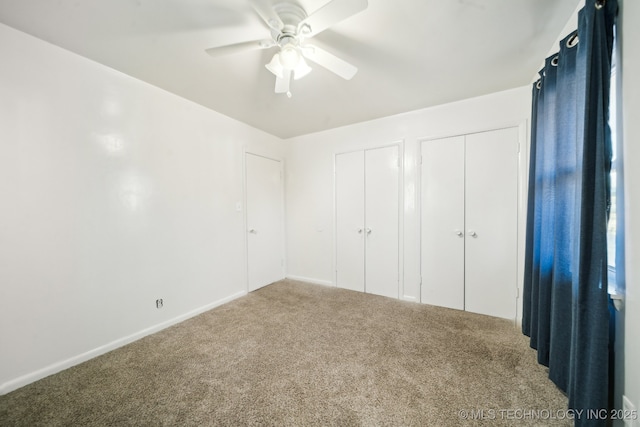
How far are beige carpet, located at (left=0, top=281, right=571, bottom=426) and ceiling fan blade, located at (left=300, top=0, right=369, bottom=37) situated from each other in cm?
220

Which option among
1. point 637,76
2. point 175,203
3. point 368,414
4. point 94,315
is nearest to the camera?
point 637,76

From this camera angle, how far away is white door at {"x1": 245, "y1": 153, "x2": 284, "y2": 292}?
3408 mm

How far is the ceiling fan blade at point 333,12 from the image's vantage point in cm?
113

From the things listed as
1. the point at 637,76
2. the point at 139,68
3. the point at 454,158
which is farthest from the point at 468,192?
the point at 139,68

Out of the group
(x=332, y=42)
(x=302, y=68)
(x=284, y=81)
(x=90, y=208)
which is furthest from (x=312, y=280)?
(x=332, y=42)

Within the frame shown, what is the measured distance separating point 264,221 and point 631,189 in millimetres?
3469

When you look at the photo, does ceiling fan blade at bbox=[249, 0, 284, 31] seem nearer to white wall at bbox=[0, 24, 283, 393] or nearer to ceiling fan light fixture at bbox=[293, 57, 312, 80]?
ceiling fan light fixture at bbox=[293, 57, 312, 80]

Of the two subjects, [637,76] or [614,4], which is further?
[614,4]

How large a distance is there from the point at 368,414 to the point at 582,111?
6.64 ft

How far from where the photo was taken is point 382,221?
10.5ft

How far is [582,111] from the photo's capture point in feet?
3.95

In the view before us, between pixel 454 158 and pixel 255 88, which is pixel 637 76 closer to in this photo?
pixel 454 158

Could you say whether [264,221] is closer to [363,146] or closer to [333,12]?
[363,146]

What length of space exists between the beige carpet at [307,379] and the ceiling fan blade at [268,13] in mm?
2283
